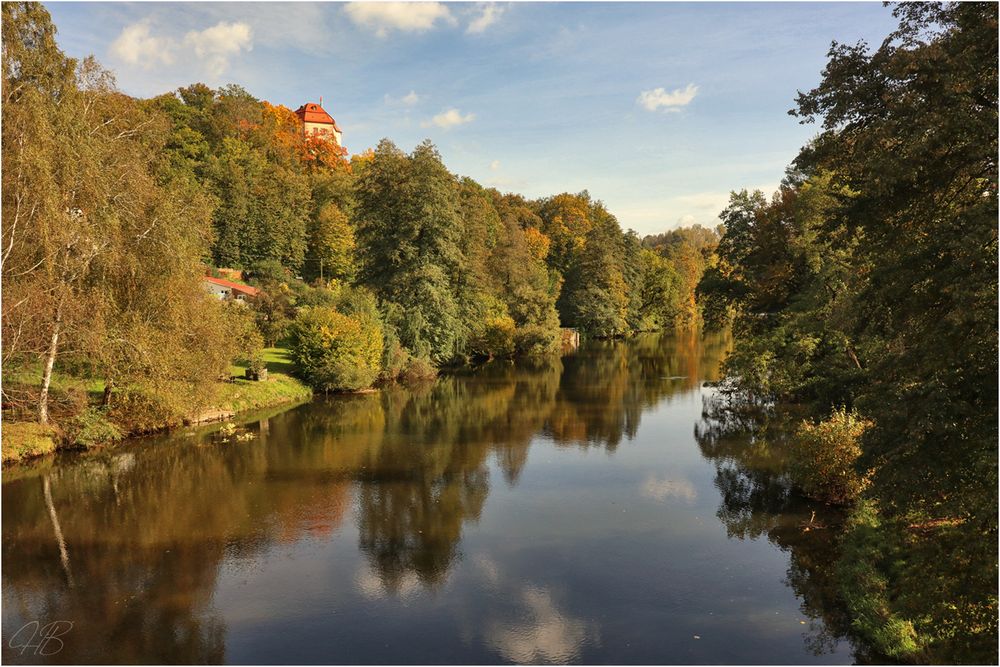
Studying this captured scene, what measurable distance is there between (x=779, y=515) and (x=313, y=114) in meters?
108

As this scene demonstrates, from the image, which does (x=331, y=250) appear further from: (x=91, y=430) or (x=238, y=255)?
(x=91, y=430)

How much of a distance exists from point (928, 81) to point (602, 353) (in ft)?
160

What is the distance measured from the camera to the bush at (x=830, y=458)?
17.2 metres

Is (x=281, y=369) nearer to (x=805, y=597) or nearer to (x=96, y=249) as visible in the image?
(x=96, y=249)

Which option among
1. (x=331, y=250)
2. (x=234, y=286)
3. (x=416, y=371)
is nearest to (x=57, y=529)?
(x=416, y=371)

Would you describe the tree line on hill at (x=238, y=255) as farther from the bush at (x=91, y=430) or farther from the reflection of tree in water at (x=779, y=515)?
the reflection of tree in water at (x=779, y=515)

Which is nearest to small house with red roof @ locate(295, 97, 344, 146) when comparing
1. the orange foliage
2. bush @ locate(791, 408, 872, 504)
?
the orange foliage

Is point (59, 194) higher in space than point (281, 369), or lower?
higher

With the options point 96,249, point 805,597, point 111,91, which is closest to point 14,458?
point 96,249

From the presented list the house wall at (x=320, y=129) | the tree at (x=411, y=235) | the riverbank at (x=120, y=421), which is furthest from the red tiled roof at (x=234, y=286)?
the house wall at (x=320, y=129)

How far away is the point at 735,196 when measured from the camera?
31906 millimetres

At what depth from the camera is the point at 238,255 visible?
64.6 meters

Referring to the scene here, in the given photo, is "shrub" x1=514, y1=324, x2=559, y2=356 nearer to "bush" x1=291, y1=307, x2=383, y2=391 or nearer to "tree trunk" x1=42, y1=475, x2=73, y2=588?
"bush" x1=291, y1=307, x2=383, y2=391

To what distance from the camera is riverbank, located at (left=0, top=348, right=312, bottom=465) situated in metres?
22.2
